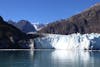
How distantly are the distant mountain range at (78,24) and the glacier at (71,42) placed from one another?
236 ft

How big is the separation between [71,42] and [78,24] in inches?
3572

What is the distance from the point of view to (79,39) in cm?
8912

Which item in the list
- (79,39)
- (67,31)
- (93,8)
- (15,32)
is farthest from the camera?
(93,8)

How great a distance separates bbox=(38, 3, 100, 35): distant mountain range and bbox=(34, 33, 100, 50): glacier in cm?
7195

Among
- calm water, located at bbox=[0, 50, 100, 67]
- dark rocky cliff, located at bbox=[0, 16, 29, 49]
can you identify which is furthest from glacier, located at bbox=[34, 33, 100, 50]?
calm water, located at bbox=[0, 50, 100, 67]

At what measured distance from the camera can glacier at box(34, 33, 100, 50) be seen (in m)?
87.8

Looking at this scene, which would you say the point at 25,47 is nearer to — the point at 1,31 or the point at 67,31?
the point at 1,31

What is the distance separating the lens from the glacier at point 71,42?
87.8m

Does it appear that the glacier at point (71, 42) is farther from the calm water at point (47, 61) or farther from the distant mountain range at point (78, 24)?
the distant mountain range at point (78, 24)

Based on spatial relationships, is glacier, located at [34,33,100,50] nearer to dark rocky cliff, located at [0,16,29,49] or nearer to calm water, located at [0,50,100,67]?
dark rocky cliff, located at [0,16,29,49]

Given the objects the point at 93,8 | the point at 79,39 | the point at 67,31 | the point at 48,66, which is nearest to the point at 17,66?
the point at 48,66

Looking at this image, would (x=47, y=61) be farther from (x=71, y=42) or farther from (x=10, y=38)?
(x=10, y=38)

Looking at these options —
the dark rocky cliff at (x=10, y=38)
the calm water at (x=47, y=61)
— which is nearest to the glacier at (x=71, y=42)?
the dark rocky cliff at (x=10, y=38)

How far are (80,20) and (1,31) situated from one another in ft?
311
